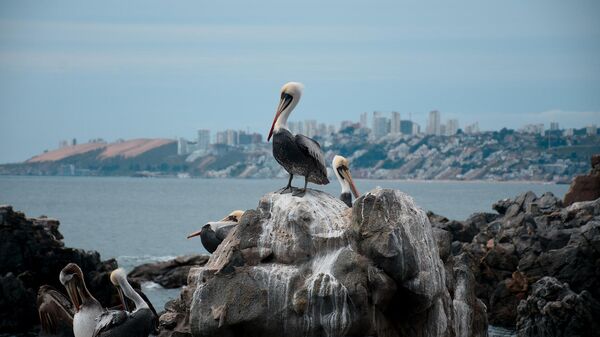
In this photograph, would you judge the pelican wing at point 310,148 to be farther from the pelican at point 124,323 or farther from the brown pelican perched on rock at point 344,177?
the brown pelican perched on rock at point 344,177

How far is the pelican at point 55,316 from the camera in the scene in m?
21.6

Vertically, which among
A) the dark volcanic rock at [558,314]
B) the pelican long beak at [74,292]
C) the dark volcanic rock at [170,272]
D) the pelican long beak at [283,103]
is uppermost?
the pelican long beak at [283,103]

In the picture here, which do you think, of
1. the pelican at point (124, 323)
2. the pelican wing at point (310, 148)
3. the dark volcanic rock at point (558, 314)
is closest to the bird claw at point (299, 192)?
the pelican wing at point (310, 148)

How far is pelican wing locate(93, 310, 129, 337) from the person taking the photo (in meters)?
15.6

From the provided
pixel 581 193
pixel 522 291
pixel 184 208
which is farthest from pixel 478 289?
pixel 184 208

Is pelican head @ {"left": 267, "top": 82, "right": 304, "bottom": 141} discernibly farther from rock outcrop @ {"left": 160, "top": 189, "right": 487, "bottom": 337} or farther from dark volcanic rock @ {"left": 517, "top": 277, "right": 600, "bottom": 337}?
dark volcanic rock @ {"left": 517, "top": 277, "right": 600, "bottom": 337}

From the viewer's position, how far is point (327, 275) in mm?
13602

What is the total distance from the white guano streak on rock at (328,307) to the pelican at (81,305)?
4.19 meters

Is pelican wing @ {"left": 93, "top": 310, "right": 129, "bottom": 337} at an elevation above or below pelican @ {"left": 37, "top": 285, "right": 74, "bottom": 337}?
above

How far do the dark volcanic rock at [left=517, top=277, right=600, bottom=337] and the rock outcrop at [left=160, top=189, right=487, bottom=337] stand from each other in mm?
9251

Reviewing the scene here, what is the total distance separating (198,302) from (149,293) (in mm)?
23353

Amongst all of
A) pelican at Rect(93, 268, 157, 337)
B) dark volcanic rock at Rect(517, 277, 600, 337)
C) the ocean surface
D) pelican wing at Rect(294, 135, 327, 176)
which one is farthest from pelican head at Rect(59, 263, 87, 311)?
the ocean surface

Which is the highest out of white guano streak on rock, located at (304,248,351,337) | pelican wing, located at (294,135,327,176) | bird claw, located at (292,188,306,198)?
pelican wing, located at (294,135,327,176)

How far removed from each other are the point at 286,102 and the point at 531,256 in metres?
16.7
